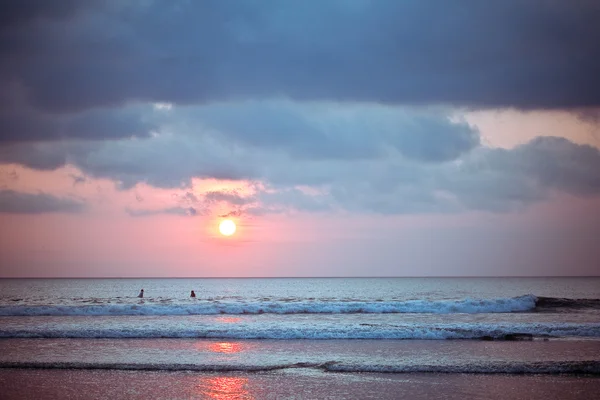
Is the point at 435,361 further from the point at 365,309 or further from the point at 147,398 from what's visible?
the point at 365,309

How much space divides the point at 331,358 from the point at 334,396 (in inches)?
183

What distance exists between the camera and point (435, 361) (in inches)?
619

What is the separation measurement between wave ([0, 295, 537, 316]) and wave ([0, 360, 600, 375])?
20433 millimetres

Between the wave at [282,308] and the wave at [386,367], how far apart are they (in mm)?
20433

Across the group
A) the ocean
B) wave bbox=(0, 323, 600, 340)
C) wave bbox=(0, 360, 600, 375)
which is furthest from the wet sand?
wave bbox=(0, 323, 600, 340)

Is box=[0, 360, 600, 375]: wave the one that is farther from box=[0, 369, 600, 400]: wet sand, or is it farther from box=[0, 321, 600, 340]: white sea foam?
box=[0, 321, 600, 340]: white sea foam

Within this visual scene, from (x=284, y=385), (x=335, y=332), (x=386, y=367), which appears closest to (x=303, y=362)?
(x=386, y=367)

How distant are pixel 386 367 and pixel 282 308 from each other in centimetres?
2313

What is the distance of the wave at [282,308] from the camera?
3525 centimetres

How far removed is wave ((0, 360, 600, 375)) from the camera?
1420 cm

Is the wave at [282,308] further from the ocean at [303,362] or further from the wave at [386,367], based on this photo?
the wave at [386,367]

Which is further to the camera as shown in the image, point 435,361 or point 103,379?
point 435,361

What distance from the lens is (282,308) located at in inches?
1471

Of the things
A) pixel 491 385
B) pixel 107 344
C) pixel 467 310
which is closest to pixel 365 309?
pixel 467 310
